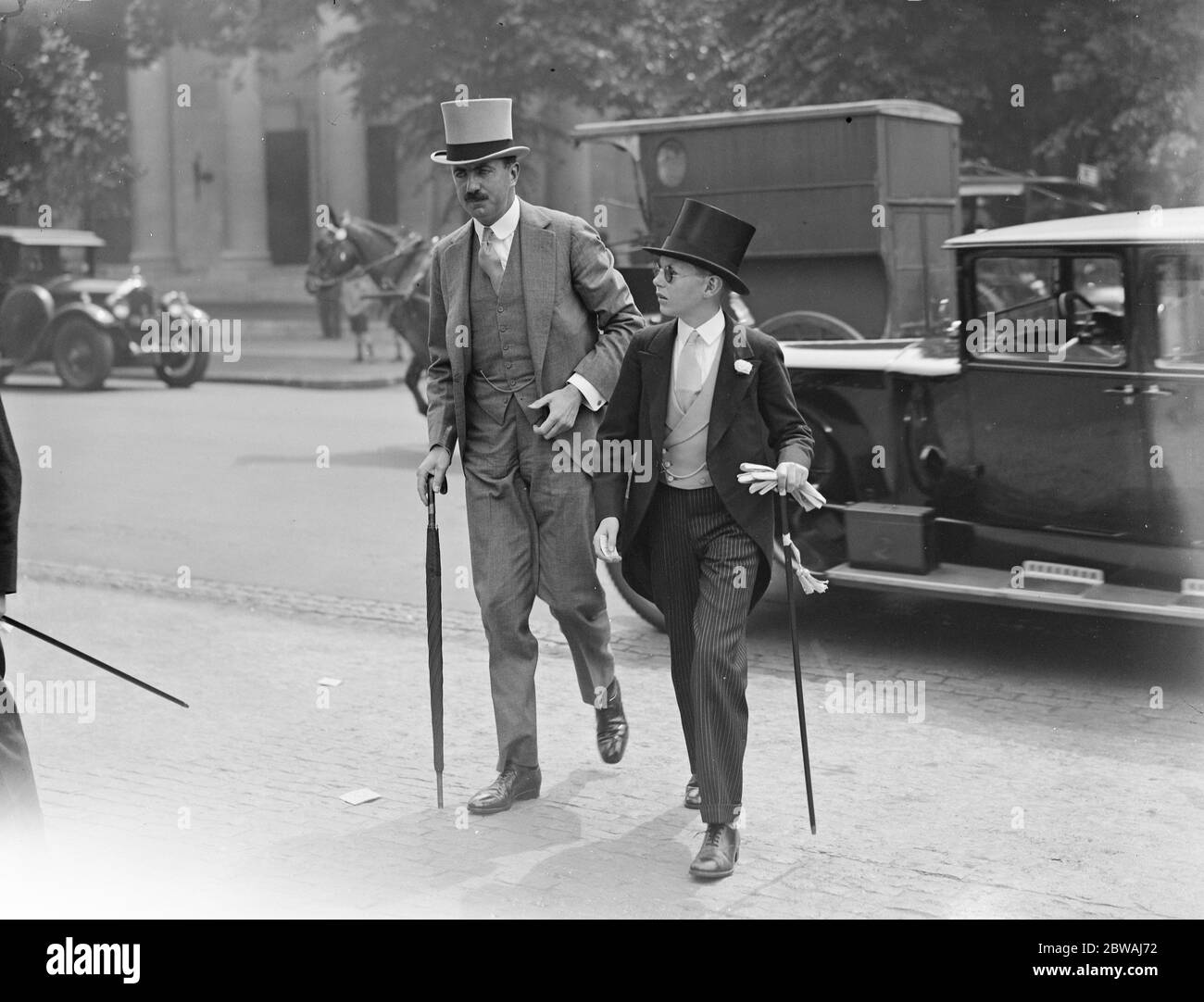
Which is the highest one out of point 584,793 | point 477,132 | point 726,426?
point 477,132

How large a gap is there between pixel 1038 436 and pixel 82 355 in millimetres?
16317

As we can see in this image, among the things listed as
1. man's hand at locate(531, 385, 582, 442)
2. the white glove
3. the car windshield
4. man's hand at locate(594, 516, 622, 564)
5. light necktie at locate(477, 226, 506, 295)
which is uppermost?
the car windshield

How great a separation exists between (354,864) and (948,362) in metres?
3.55

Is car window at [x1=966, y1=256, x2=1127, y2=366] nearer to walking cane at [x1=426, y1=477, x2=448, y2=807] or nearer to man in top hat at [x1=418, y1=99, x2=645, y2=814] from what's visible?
man in top hat at [x1=418, y1=99, x2=645, y2=814]

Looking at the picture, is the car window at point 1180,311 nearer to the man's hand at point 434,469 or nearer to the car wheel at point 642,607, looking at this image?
the car wheel at point 642,607

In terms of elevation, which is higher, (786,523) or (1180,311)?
(1180,311)

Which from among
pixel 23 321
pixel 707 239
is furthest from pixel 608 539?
pixel 23 321

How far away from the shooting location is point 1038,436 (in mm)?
6625

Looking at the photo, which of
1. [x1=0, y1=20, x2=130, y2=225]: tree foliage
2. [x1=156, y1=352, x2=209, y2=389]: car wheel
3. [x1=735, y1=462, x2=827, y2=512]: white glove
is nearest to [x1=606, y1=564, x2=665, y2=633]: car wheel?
[x1=735, y1=462, x2=827, y2=512]: white glove

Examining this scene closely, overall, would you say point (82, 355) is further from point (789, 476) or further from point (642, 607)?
point (789, 476)

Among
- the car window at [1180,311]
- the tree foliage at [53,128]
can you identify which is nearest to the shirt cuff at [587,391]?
the car window at [1180,311]

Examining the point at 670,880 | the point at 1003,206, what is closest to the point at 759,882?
the point at 670,880

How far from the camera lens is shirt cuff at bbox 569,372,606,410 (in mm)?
5070

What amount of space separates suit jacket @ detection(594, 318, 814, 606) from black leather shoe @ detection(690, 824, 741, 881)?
0.68 meters
